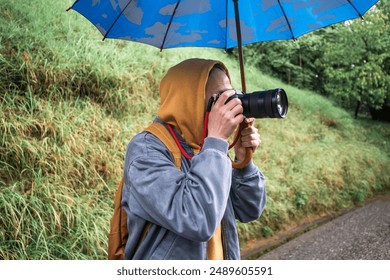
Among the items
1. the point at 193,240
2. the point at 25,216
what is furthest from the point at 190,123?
the point at 25,216

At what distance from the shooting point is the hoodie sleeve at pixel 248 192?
1.65 m

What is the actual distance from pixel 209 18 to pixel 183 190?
124 cm

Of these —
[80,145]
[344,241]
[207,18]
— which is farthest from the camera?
[344,241]

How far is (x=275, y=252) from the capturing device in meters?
Result: 4.52

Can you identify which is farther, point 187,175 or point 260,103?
point 260,103

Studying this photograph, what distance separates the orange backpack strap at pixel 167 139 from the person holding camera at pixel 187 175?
15mm

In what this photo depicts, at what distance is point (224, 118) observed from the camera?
1.33 meters

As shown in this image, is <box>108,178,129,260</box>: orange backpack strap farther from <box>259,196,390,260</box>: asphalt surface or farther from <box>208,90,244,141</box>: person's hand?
<box>259,196,390,260</box>: asphalt surface

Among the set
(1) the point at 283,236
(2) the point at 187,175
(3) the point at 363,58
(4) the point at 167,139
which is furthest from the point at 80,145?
(3) the point at 363,58

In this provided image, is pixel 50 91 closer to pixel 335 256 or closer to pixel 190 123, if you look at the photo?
pixel 190 123

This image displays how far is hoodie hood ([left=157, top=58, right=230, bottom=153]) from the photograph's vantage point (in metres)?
1.40

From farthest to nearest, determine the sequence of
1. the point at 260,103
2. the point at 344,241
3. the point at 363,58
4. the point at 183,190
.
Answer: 1. the point at 363,58
2. the point at 344,241
3. the point at 260,103
4. the point at 183,190

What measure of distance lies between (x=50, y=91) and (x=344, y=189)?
531 centimetres

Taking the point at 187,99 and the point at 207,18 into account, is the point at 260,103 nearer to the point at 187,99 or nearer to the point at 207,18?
the point at 187,99
